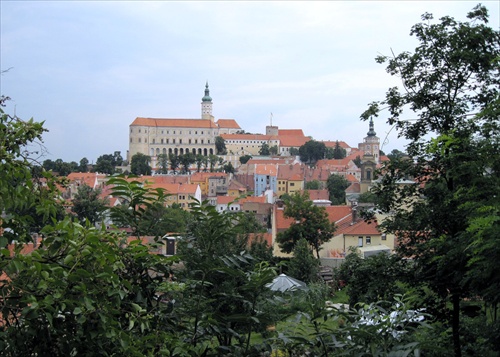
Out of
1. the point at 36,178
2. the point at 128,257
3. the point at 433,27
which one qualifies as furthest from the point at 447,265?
the point at 36,178

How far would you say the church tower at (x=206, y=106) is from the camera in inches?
5433

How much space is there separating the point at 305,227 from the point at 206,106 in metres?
113

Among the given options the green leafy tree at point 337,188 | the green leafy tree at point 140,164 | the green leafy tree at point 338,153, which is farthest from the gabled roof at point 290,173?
the green leafy tree at point 338,153

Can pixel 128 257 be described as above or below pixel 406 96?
below

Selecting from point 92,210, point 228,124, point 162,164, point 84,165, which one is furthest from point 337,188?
point 92,210

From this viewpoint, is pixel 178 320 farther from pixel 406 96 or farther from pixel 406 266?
pixel 406 96

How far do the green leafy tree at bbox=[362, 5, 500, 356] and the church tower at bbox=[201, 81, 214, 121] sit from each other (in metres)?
131

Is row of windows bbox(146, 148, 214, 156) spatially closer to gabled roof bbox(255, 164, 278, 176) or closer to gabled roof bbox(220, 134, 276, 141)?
gabled roof bbox(220, 134, 276, 141)

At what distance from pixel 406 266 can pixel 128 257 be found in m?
4.76

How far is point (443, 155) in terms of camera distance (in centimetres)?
652

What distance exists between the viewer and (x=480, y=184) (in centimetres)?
586

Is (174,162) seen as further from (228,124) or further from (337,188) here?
(337,188)

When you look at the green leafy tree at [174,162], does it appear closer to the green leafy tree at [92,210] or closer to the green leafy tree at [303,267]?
the green leafy tree at [303,267]

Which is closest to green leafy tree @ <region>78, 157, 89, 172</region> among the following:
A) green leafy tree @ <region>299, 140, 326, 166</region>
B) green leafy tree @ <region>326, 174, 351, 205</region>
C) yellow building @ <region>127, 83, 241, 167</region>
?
yellow building @ <region>127, 83, 241, 167</region>
